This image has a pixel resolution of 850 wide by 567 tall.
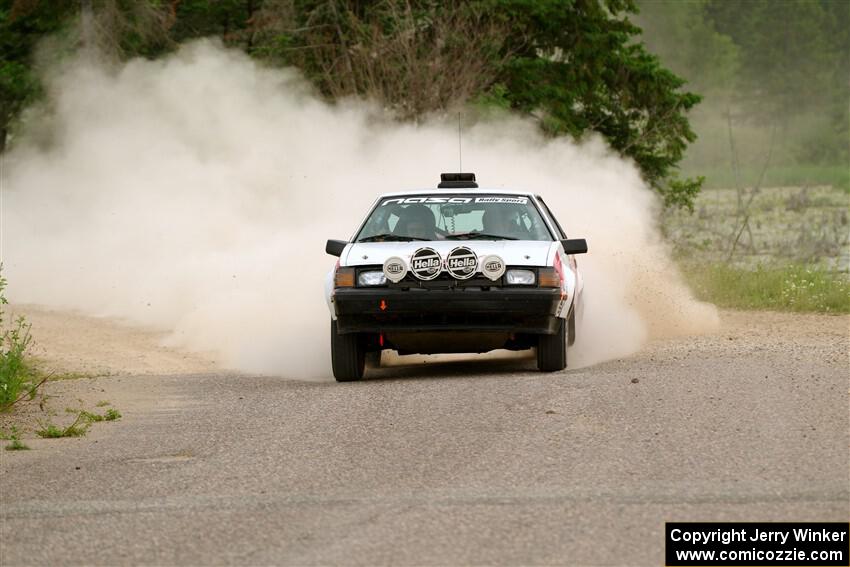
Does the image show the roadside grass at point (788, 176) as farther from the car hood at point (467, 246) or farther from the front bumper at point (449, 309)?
the front bumper at point (449, 309)

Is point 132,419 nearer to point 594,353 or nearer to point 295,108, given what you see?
point 594,353

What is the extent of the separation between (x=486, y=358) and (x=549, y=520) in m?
8.14

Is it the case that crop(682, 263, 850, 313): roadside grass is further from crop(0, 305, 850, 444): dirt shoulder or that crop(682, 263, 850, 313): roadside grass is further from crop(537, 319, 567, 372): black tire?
crop(537, 319, 567, 372): black tire

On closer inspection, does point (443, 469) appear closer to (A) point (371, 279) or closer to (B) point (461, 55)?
(A) point (371, 279)

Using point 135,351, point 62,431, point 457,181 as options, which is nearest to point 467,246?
point 457,181

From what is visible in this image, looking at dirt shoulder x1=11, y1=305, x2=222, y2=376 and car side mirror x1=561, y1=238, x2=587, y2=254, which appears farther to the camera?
dirt shoulder x1=11, y1=305, x2=222, y2=376

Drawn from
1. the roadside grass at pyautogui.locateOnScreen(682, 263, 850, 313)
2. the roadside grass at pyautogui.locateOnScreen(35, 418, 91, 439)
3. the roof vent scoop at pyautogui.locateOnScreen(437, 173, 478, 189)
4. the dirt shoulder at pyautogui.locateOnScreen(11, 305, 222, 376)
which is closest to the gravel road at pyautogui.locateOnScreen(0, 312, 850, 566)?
the roadside grass at pyautogui.locateOnScreen(35, 418, 91, 439)

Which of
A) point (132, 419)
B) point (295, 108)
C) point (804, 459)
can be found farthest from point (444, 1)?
point (804, 459)

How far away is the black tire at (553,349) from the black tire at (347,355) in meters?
1.48

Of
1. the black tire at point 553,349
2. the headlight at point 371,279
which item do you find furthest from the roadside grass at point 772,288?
the headlight at point 371,279

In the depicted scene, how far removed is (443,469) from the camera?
27.8ft

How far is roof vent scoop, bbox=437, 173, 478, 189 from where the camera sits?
14.4 m

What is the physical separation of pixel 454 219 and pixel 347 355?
5.67ft

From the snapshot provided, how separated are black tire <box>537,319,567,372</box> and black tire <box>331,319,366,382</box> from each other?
1.48m
